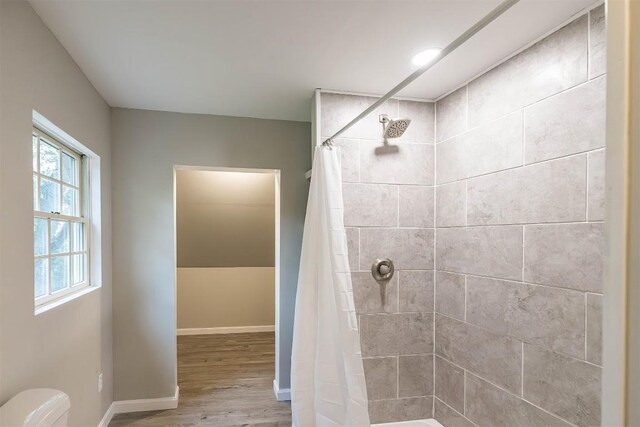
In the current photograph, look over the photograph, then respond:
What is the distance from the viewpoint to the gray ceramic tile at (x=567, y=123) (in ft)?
4.63

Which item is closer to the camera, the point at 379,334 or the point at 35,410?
the point at 35,410

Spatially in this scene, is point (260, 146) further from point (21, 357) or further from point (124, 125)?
point (21, 357)

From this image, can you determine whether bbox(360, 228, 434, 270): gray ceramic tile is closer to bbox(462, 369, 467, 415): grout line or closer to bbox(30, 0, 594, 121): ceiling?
bbox(462, 369, 467, 415): grout line

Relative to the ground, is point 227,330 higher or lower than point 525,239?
lower

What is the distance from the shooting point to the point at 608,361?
1.75 feet

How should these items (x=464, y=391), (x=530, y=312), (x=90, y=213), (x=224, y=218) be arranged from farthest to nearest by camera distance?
(x=224, y=218)
(x=90, y=213)
(x=464, y=391)
(x=530, y=312)

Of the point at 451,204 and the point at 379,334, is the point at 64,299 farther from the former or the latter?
the point at 451,204

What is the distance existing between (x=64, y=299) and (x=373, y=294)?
5.84 ft

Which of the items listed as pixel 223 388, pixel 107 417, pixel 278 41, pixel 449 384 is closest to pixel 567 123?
pixel 278 41

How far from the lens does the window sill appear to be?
5.34ft

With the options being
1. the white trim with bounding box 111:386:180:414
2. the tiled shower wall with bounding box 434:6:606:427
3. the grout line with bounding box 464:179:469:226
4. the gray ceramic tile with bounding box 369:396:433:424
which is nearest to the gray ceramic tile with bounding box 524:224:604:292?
the tiled shower wall with bounding box 434:6:606:427

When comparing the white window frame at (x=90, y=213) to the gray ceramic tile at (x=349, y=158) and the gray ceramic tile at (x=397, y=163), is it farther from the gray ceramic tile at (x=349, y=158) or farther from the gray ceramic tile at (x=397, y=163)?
the gray ceramic tile at (x=397, y=163)

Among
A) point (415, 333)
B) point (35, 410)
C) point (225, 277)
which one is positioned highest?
point (35, 410)

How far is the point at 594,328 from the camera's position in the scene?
Result: 1406mm
